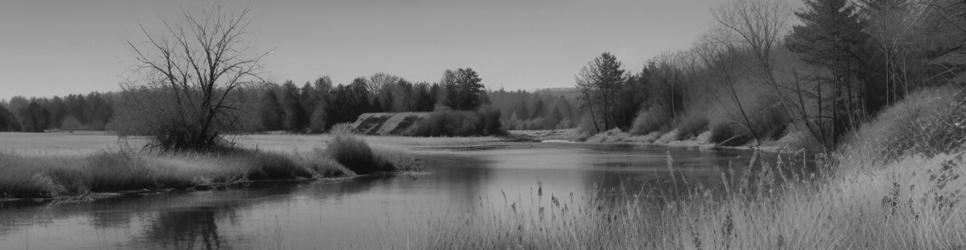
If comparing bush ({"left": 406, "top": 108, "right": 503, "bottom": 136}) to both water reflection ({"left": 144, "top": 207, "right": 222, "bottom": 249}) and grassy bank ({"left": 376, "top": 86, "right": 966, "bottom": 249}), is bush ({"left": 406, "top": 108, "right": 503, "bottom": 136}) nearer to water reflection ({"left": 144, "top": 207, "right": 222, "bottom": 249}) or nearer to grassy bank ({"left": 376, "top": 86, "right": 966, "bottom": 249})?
water reflection ({"left": 144, "top": 207, "right": 222, "bottom": 249})

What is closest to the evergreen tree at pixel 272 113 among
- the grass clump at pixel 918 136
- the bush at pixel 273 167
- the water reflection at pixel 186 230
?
the bush at pixel 273 167

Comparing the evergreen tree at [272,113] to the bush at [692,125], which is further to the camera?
the evergreen tree at [272,113]

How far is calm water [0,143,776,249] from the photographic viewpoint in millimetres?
12352

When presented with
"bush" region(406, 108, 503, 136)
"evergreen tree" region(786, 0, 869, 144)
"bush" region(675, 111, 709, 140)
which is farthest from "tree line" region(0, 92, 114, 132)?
"evergreen tree" region(786, 0, 869, 144)

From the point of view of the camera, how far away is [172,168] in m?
23.3

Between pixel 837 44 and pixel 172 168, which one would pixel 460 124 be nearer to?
pixel 837 44

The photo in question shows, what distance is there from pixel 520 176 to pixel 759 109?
28023mm

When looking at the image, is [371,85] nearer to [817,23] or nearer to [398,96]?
[398,96]

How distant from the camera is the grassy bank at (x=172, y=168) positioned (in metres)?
19.6

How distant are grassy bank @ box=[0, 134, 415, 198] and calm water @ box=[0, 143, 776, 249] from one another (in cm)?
160

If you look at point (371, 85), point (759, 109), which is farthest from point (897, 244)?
point (371, 85)

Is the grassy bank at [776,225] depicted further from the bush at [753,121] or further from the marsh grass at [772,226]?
the bush at [753,121]

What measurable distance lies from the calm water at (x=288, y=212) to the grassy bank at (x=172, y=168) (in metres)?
1.60

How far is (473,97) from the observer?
103 m
